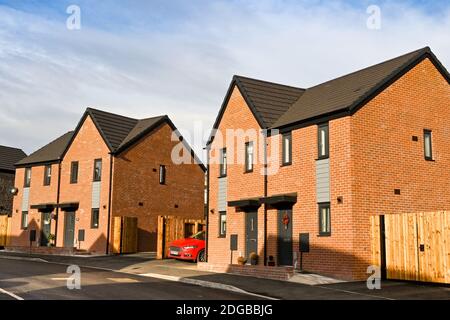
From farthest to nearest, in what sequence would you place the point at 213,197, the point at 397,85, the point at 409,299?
the point at 213,197
the point at 397,85
the point at 409,299

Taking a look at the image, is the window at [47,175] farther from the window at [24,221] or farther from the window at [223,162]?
the window at [223,162]

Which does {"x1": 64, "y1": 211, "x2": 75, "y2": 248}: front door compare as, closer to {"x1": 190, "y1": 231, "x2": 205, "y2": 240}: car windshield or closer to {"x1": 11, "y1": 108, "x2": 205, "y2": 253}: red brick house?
{"x1": 11, "y1": 108, "x2": 205, "y2": 253}: red brick house

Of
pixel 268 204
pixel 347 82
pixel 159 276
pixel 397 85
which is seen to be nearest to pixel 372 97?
pixel 397 85

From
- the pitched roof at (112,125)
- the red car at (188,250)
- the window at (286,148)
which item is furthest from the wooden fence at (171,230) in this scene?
the window at (286,148)

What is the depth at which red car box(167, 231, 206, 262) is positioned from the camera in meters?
27.4

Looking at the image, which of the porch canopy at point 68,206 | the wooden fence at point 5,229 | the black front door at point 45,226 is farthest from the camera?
the wooden fence at point 5,229

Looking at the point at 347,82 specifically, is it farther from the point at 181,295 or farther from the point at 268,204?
the point at 181,295

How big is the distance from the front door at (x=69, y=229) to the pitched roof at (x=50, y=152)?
13.4ft

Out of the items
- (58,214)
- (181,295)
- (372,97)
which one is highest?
(372,97)

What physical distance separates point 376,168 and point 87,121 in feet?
69.5

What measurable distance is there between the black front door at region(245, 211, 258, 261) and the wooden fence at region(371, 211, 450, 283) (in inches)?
240

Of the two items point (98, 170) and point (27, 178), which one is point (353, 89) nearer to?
point (98, 170)

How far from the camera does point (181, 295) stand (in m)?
15.0

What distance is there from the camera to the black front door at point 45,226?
3775 cm
